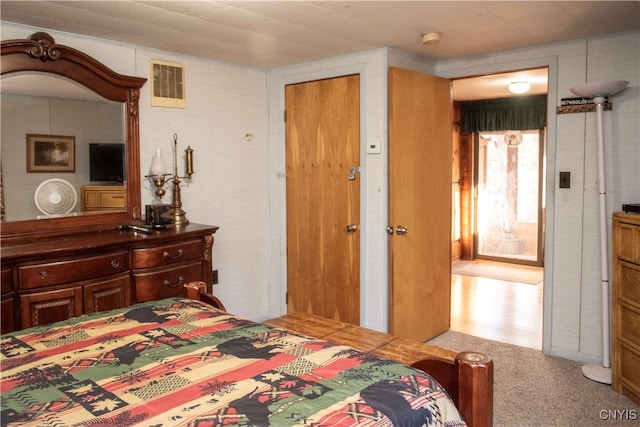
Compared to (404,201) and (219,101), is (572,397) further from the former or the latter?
(219,101)

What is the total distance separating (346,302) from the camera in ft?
12.9

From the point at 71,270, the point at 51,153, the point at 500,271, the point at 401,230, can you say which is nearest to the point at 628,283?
the point at 401,230

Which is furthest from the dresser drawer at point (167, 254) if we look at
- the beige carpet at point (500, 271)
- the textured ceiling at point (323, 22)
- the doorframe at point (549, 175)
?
the beige carpet at point (500, 271)

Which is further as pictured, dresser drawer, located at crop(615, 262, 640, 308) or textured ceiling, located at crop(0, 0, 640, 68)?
dresser drawer, located at crop(615, 262, 640, 308)

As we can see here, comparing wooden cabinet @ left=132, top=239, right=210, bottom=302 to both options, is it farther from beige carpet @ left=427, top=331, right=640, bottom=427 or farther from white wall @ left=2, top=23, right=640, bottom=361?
beige carpet @ left=427, top=331, right=640, bottom=427

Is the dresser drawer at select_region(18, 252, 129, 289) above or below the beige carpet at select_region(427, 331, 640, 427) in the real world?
Answer: above

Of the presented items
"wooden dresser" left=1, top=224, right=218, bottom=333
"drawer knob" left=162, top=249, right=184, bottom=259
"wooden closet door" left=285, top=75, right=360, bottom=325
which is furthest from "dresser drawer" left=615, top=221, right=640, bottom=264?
"drawer knob" left=162, top=249, right=184, bottom=259

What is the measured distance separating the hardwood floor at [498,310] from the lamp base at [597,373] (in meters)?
0.52

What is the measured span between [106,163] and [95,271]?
895mm

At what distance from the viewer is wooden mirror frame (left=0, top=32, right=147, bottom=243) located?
2.91 metres

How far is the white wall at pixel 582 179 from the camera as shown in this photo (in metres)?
3.24

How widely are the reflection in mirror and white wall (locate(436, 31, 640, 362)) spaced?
3.03 m

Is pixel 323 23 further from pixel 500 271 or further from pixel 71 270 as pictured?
pixel 500 271

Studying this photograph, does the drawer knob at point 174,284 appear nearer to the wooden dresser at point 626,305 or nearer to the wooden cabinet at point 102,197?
the wooden cabinet at point 102,197
